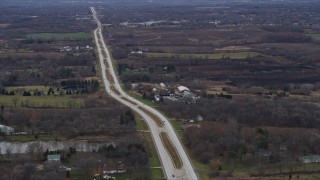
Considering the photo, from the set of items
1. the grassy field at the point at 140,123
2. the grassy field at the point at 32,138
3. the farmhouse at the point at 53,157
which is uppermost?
the farmhouse at the point at 53,157

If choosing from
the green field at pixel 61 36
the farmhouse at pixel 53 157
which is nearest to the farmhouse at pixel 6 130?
the farmhouse at pixel 53 157

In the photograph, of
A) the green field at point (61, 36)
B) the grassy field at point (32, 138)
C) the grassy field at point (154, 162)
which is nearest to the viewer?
the grassy field at point (154, 162)

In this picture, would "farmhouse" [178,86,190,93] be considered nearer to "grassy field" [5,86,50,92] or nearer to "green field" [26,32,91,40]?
"grassy field" [5,86,50,92]

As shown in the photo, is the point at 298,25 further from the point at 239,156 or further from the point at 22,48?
the point at 239,156

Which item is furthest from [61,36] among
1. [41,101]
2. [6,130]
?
[6,130]

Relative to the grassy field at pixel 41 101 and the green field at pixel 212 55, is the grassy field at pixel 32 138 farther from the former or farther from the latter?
the green field at pixel 212 55

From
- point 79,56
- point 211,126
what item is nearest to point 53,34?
point 79,56
